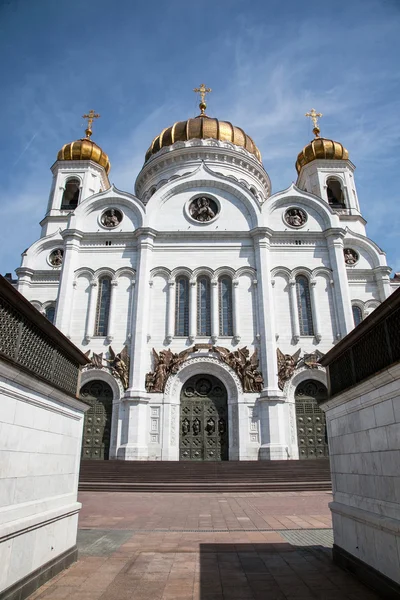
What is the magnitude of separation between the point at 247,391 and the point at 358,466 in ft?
47.9

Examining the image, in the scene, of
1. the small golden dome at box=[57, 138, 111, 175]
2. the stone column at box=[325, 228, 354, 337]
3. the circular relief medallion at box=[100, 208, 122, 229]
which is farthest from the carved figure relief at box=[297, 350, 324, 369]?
the small golden dome at box=[57, 138, 111, 175]

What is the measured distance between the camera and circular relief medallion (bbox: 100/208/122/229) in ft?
77.5

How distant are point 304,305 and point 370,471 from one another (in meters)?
17.4

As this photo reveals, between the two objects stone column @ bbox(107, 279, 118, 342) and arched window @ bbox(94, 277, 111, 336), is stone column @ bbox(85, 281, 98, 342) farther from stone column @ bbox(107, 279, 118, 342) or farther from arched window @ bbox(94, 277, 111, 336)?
stone column @ bbox(107, 279, 118, 342)

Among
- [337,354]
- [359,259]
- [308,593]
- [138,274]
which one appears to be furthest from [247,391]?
[308,593]

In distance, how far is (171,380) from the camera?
19.9m

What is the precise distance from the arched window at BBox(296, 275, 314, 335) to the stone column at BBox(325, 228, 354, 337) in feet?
4.70

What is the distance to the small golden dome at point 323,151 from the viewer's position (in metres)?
29.6

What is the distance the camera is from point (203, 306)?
21.5m

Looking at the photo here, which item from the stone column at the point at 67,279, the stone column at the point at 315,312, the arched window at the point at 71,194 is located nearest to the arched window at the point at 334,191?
the stone column at the point at 315,312

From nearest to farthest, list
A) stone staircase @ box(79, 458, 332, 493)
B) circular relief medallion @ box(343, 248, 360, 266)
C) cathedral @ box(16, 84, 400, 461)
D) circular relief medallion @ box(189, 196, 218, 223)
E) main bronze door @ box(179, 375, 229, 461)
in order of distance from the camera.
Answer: stone staircase @ box(79, 458, 332, 493)
main bronze door @ box(179, 375, 229, 461)
cathedral @ box(16, 84, 400, 461)
circular relief medallion @ box(189, 196, 218, 223)
circular relief medallion @ box(343, 248, 360, 266)

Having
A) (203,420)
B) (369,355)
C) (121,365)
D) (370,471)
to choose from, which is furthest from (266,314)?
(370,471)

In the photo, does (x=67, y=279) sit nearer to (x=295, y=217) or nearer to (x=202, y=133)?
(x=295, y=217)

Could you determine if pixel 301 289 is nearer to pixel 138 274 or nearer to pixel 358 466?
pixel 138 274
